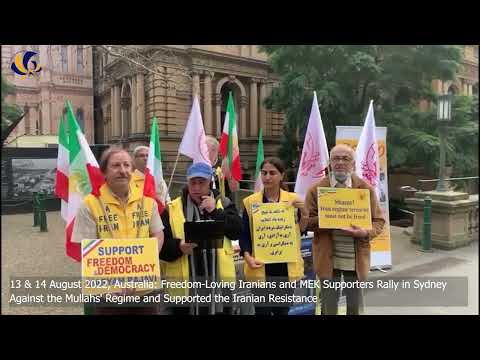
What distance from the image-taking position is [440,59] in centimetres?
1140

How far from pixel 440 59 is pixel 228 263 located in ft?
37.2

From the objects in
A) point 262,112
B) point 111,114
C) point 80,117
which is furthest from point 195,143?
point 262,112

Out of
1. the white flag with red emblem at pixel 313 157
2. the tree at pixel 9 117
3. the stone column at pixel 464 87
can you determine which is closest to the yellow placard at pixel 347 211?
the white flag with red emblem at pixel 313 157

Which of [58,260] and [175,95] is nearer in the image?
[58,260]

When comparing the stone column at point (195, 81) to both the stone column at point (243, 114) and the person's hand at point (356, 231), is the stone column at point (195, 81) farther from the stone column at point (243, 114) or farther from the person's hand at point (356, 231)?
the person's hand at point (356, 231)

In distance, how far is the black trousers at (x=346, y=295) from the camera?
315 centimetres

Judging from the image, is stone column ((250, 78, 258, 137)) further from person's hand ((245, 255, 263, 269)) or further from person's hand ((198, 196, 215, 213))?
person's hand ((198, 196, 215, 213))

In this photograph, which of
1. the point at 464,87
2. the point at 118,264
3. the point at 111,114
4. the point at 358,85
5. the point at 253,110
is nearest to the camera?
the point at 118,264

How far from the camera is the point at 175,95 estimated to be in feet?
Result: 29.6

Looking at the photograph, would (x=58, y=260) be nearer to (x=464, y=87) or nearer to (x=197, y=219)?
(x=197, y=219)

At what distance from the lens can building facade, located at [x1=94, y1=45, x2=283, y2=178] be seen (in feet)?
26.3

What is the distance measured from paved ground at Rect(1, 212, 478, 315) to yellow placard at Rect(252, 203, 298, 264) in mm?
1634

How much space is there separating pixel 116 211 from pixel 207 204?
25.4 inches

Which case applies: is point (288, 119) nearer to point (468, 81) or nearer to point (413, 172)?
point (413, 172)
